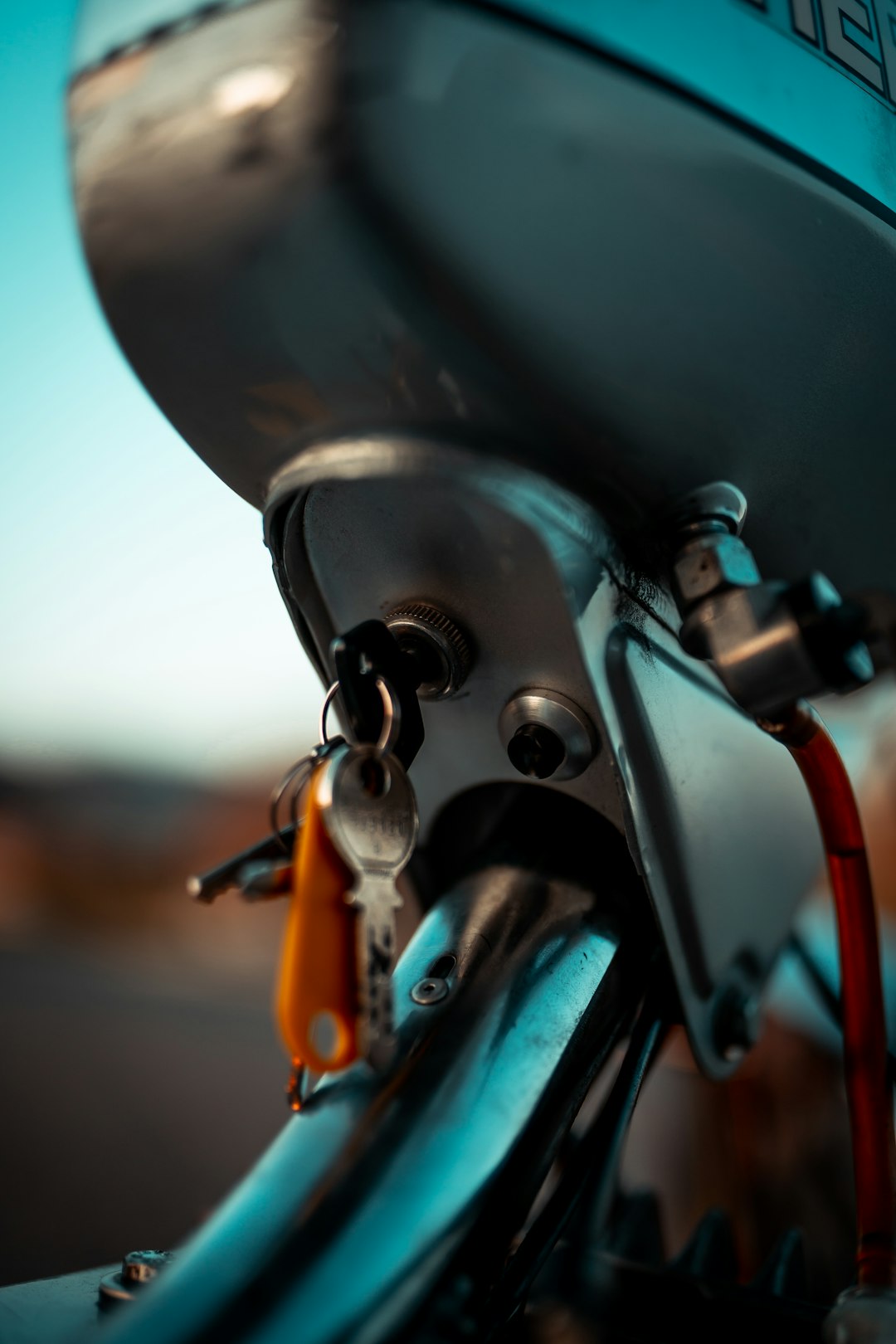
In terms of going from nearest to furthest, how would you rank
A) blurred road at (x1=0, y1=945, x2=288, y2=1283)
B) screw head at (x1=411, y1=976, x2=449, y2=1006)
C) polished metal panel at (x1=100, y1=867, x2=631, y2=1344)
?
polished metal panel at (x1=100, y1=867, x2=631, y2=1344) < screw head at (x1=411, y1=976, x2=449, y2=1006) < blurred road at (x1=0, y1=945, x2=288, y2=1283)

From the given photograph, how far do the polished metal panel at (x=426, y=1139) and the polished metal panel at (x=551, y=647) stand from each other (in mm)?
52

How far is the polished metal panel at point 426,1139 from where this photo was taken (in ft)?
0.95

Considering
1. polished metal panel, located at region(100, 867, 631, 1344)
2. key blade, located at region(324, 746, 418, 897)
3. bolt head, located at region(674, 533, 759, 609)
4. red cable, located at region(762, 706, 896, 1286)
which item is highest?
bolt head, located at region(674, 533, 759, 609)

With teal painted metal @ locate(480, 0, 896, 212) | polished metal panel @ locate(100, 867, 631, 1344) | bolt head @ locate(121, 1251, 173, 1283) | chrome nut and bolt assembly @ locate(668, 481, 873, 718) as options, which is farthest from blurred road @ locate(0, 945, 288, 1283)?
teal painted metal @ locate(480, 0, 896, 212)

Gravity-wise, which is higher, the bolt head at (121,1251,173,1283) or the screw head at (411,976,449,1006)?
the screw head at (411,976,449,1006)

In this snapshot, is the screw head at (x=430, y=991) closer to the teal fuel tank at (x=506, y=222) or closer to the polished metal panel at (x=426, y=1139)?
the polished metal panel at (x=426, y=1139)

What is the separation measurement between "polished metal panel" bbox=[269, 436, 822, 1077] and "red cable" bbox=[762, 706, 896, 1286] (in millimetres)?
49

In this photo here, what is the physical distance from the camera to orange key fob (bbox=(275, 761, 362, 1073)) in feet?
1.02

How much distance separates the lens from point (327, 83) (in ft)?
0.94

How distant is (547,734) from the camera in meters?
0.40

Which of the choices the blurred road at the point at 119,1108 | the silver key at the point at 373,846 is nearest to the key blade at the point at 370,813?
the silver key at the point at 373,846

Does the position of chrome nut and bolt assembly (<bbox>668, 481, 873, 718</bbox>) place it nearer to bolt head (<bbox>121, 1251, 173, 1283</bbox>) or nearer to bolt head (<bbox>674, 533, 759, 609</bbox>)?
bolt head (<bbox>674, 533, 759, 609</bbox>)

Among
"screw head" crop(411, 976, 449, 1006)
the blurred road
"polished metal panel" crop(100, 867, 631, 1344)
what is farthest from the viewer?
the blurred road

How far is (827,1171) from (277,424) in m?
0.95
